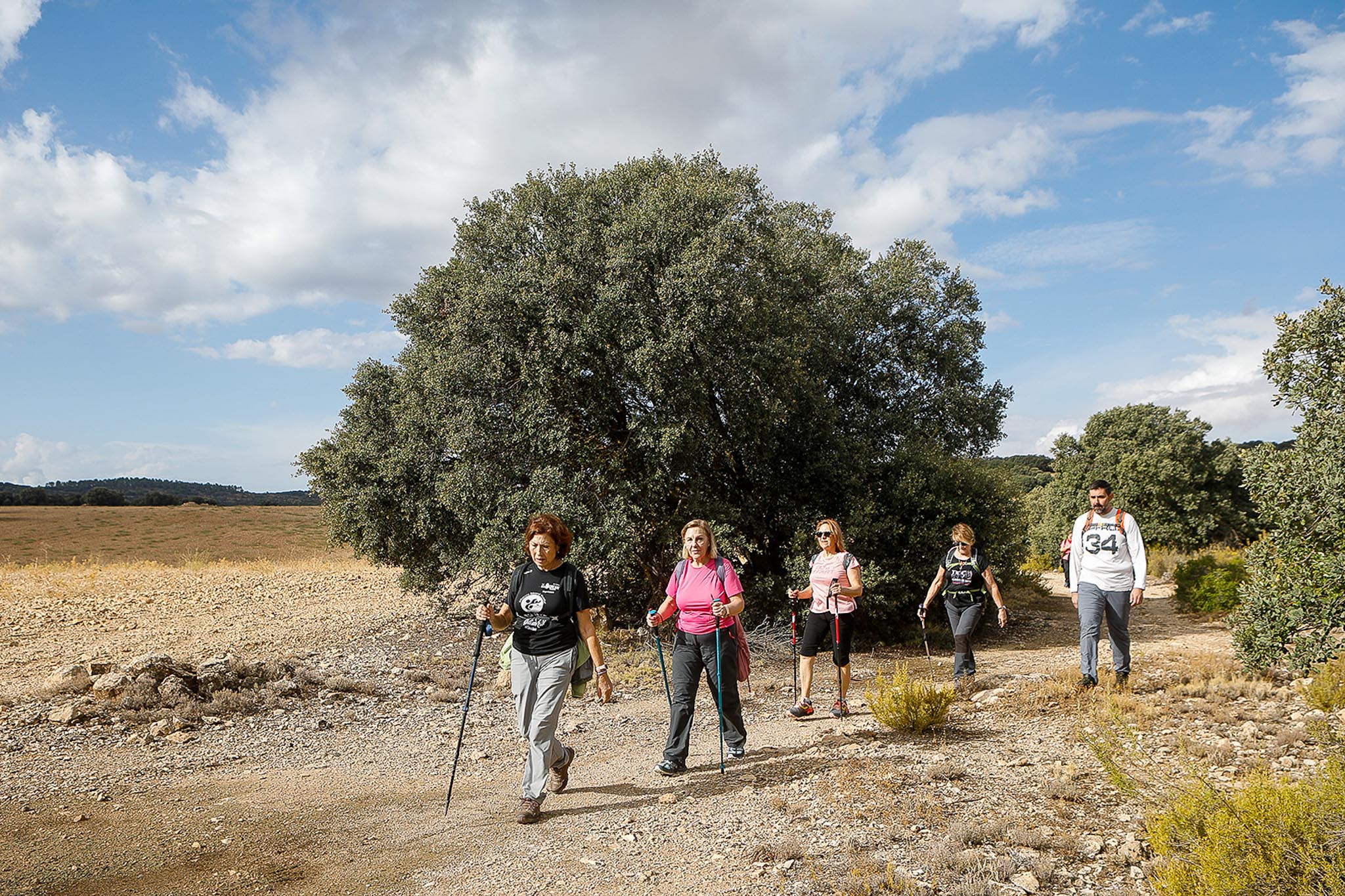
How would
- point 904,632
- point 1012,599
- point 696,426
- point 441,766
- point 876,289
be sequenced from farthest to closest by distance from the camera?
point 1012,599 → point 876,289 → point 904,632 → point 696,426 → point 441,766

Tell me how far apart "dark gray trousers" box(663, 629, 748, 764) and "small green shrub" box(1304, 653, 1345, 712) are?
5.29 meters

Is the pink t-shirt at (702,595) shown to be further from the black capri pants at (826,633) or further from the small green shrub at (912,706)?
the small green shrub at (912,706)

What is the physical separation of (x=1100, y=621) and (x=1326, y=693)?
1.88 m

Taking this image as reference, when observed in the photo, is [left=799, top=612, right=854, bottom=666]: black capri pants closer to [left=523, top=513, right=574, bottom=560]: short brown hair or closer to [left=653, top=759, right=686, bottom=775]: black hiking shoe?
[left=653, top=759, right=686, bottom=775]: black hiking shoe

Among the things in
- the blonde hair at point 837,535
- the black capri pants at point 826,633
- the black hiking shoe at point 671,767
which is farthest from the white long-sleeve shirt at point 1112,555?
the black hiking shoe at point 671,767

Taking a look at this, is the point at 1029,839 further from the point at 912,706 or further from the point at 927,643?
the point at 927,643

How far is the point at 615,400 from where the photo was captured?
12.7 m

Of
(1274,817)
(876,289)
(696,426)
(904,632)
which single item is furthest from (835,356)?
(1274,817)

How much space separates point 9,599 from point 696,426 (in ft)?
48.6

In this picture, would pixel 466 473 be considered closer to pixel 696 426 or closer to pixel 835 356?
pixel 696 426

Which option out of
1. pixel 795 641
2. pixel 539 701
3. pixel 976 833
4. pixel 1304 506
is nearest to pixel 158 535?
pixel 795 641

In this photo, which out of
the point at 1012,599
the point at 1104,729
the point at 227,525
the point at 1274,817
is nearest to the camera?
the point at 1274,817

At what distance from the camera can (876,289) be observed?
55.4 ft

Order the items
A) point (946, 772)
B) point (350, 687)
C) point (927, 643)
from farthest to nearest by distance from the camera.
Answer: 1. point (927, 643)
2. point (350, 687)
3. point (946, 772)
